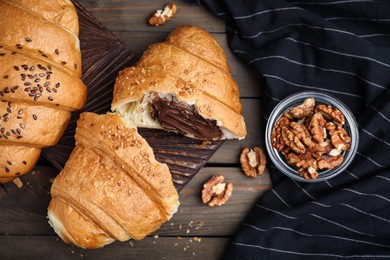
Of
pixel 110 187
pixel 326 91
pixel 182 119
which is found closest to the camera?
pixel 110 187

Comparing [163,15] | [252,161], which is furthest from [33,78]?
[252,161]

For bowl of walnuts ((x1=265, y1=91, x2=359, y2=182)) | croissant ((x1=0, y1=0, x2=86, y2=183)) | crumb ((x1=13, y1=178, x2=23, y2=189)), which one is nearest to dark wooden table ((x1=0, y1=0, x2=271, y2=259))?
crumb ((x1=13, y1=178, x2=23, y2=189))

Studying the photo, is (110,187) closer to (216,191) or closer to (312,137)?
(216,191)

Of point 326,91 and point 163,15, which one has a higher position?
point 163,15

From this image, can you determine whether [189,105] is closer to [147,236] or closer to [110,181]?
[110,181]

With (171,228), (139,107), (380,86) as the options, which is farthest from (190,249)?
(380,86)

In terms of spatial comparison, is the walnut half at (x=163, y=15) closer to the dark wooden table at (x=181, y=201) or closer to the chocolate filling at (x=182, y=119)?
the dark wooden table at (x=181, y=201)
